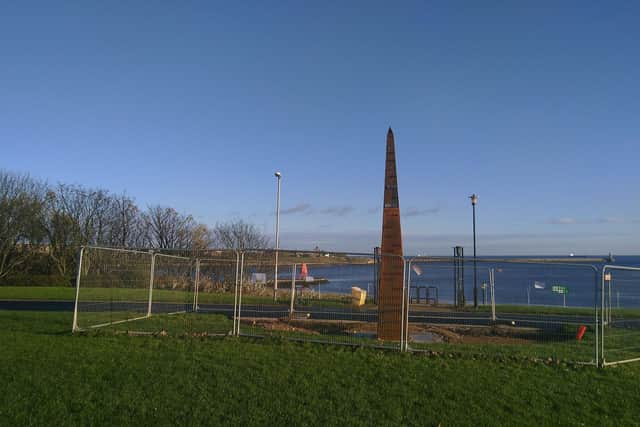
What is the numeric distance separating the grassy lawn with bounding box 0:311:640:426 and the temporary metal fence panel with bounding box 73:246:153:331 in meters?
2.23

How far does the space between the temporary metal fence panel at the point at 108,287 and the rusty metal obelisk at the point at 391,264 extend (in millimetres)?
7305

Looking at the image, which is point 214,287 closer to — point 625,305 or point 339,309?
point 339,309

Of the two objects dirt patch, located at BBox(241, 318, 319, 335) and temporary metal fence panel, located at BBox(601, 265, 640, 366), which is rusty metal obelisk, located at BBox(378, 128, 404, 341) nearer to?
dirt patch, located at BBox(241, 318, 319, 335)

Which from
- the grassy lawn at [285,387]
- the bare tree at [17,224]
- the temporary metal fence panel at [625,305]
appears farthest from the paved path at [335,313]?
the bare tree at [17,224]

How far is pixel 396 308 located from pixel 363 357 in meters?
3.19

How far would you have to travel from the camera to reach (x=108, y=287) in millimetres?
12898

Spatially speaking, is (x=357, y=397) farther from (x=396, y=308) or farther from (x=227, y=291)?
(x=227, y=291)

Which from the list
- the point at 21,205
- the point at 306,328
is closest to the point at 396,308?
the point at 306,328

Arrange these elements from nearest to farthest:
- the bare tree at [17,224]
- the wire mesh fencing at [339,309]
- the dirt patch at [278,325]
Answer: the wire mesh fencing at [339,309]
the dirt patch at [278,325]
the bare tree at [17,224]

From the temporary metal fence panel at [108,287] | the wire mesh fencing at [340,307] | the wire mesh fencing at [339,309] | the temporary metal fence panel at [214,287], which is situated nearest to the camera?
the wire mesh fencing at [340,307]

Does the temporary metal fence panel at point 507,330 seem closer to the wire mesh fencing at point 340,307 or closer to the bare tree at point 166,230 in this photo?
the wire mesh fencing at point 340,307

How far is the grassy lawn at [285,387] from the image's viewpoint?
5973 mm

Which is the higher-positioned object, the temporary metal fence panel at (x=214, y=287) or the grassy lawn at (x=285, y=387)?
the temporary metal fence panel at (x=214, y=287)

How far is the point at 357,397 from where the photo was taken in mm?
6730
